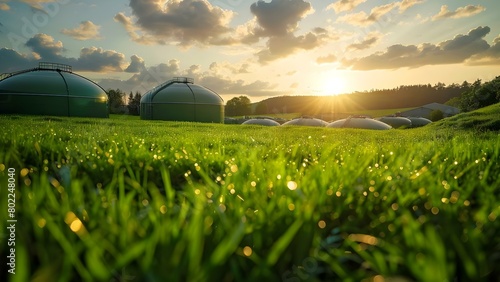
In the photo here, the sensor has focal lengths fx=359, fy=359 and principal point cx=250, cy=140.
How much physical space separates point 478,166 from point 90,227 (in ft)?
8.78

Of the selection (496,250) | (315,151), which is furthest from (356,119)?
(496,250)

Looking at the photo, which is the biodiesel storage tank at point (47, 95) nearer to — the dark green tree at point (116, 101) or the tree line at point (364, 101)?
the dark green tree at point (116, 101)

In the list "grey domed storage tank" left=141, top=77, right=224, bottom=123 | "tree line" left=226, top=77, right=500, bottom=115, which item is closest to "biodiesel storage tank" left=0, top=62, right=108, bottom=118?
"grey domed storage tank" left=141, top=77, right=224, bottom=123

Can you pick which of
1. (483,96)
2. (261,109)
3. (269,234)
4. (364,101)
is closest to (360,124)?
(483,96)

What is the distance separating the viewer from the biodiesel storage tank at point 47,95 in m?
35.4

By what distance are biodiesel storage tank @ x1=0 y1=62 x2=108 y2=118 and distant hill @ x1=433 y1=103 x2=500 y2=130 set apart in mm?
33863

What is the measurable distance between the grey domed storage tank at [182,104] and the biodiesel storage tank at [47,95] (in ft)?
23.4

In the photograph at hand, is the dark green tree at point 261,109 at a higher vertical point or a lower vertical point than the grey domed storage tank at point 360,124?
higher

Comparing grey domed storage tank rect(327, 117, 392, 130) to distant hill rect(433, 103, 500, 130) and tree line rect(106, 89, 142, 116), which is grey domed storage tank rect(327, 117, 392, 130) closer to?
distant hill rect(433, 103, 500, 130)

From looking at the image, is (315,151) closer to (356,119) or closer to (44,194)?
(44,194)

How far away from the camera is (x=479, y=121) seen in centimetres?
1472

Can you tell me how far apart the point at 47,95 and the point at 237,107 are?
6471 centimetres

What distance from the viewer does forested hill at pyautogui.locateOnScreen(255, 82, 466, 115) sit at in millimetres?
116875

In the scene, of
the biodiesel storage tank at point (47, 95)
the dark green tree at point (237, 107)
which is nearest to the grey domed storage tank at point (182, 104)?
the biodiesel storage tank at point (47, 95)
